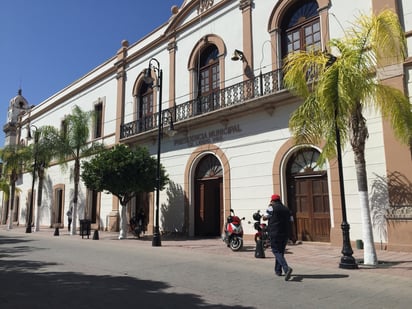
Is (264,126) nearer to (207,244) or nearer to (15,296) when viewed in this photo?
(207,244)

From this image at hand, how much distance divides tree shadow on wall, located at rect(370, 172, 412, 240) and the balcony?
4.85 m

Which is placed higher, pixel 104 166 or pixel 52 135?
pixel 52 135

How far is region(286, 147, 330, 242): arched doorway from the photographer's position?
12.6 metres

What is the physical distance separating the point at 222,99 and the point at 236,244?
672 cm

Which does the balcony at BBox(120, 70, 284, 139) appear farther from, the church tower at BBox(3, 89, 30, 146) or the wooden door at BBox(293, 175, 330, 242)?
the church tower at BBox(3, 89, 30, 146)

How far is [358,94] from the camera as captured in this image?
27.2 feet

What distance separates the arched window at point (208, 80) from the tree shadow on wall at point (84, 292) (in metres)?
10.2

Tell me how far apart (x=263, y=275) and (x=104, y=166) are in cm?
1022

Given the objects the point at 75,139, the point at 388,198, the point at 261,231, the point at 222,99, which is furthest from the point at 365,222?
the point at 75,139

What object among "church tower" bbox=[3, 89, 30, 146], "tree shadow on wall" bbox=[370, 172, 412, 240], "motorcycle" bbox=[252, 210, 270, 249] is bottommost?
"motorcycle" bbox=[252, 210, 270, 249]

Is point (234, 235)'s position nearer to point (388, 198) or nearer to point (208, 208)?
point (388, 198)

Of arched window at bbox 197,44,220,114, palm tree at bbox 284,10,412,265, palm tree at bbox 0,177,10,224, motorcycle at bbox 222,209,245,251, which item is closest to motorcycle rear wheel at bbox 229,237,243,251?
motorcycle at bbox 222,209,245,251

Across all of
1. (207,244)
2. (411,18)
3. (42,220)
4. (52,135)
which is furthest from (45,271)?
(42,220)

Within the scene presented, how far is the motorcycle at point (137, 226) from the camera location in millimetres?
17297
